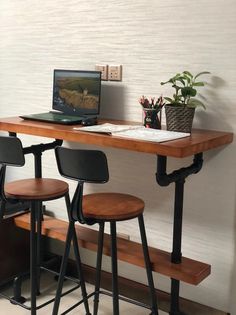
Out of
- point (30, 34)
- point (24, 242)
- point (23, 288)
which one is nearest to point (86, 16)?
point (30, 34)

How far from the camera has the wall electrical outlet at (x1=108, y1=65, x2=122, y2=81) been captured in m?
2.37

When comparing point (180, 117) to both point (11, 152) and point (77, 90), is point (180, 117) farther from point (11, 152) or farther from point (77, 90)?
point (11, 152)

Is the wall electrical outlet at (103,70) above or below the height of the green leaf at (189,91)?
above

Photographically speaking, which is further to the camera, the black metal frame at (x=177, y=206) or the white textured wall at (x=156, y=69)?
the white textured wall at (x=156, y=69)

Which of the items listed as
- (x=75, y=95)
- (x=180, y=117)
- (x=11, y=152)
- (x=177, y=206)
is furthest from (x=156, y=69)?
(x=11, y=152)

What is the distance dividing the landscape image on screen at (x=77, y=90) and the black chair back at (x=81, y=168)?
0.57 meters

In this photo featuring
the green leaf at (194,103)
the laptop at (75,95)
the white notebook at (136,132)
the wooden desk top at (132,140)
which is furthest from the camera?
the laptop at (75,95)

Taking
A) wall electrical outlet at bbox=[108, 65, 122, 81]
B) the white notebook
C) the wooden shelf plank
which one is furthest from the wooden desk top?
the wooden shelf plank

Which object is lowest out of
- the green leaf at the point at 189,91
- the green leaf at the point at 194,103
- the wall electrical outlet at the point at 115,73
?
the green leaf at the point at 194,103

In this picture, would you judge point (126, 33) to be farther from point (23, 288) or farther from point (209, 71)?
point (23, 288)

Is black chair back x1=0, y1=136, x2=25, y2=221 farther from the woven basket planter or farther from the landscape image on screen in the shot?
the woven basket planter

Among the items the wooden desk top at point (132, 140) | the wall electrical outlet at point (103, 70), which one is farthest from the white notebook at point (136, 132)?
the wall electrical outlet at point (103, 70)

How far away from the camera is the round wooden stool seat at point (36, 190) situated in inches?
82.4

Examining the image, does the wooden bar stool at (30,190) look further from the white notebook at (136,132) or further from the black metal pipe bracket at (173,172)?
the black metal pipe bracket at (173,172)
